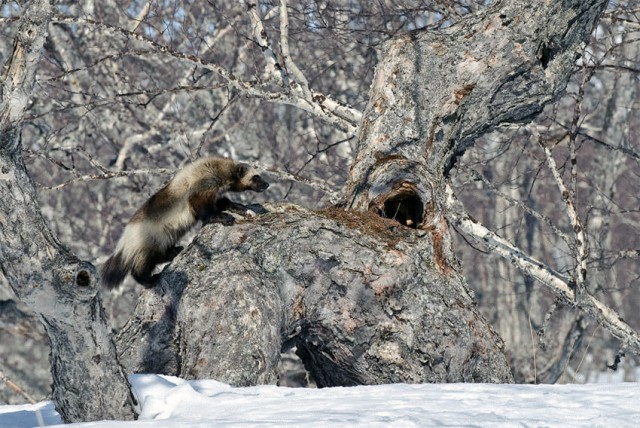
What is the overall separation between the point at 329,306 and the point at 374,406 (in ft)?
4.99

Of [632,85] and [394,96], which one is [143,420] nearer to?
[394,96]

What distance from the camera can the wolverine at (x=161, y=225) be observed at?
6168 millimetres

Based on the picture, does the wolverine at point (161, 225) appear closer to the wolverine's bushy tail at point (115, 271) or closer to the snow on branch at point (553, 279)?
the wolverine's bushy tail at point (115, 271)

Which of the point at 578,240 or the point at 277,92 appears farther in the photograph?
the point at 277,92

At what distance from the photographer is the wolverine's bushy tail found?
6.26 m

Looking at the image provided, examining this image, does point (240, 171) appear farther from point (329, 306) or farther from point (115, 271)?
point (329, 306)

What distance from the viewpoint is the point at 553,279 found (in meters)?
6.86

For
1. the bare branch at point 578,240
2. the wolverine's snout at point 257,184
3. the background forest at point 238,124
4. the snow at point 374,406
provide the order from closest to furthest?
1. the snow at point 374,406
2. the bare branch at point 578,240
3. the wolverine's snout at point 257,184
4. the background forest at point 238,124

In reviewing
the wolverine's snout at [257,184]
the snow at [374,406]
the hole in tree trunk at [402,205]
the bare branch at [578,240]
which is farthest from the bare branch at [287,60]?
the snow at [374,406]

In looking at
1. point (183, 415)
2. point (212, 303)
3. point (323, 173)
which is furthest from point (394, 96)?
point (323, 173)

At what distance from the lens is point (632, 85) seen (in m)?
12.0

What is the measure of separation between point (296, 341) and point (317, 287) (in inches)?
19.2

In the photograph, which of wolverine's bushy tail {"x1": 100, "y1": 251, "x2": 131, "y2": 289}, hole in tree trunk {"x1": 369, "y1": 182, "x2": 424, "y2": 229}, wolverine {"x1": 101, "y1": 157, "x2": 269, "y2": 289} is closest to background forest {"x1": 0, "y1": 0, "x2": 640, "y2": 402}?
wolverine {"x1": 101, "y1": 157, "x2": 269, "y2": 289}

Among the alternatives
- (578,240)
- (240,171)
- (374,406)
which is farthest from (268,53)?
(374,406)
